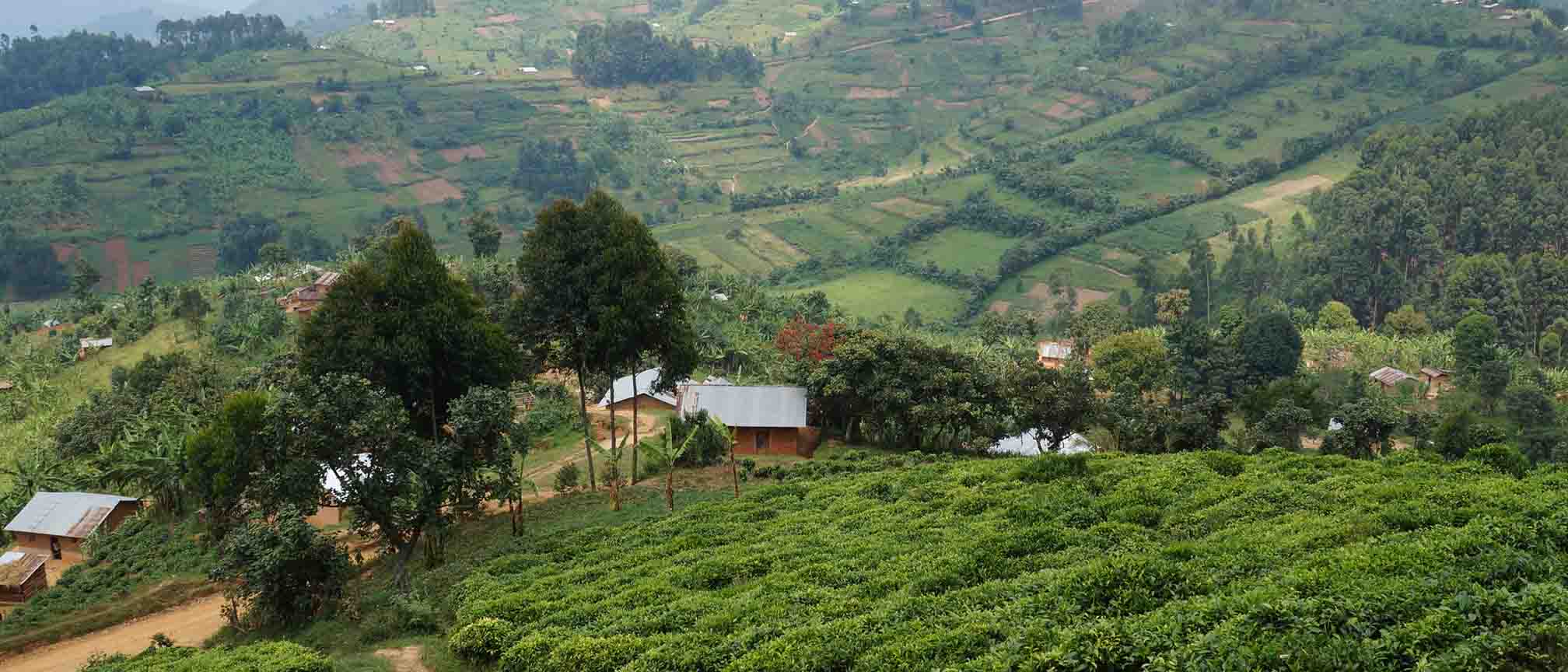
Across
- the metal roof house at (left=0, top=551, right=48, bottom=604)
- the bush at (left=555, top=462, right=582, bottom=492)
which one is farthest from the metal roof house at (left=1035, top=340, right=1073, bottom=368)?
the metal roof house at (left=0, top=551, right=48, bottom=604)

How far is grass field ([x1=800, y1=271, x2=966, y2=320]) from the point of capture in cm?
7306

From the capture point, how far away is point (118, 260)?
7738 centimetres

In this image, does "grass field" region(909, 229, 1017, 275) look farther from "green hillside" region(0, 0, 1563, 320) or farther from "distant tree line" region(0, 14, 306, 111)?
"distant tree line" region(0, 14, 306, 111)

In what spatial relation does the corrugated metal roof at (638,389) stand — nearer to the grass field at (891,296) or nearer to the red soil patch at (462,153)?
the grass field at (891,296)

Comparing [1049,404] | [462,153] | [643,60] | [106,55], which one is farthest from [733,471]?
Result: [106,55]

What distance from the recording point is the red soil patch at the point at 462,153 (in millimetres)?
101375

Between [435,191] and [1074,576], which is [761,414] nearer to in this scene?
[1074,576]

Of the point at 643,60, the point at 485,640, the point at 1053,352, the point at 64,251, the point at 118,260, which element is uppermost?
the point at 643,60

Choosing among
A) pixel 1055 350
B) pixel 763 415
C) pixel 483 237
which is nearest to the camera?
pixel 763 415

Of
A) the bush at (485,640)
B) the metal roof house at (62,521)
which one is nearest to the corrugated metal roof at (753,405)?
the bush at (485,640)

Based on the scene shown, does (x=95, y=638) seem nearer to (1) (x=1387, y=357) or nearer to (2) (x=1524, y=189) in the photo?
(1) (x=1387, y=357)

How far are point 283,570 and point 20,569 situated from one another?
933cm

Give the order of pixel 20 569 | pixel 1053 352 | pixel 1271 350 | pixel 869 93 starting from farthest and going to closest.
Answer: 1. pixel 869 93
2. pixel 1053 352
3. pixel 1271 350
4. pixel 20 569

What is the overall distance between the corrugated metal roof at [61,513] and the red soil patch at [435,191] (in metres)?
66.8
